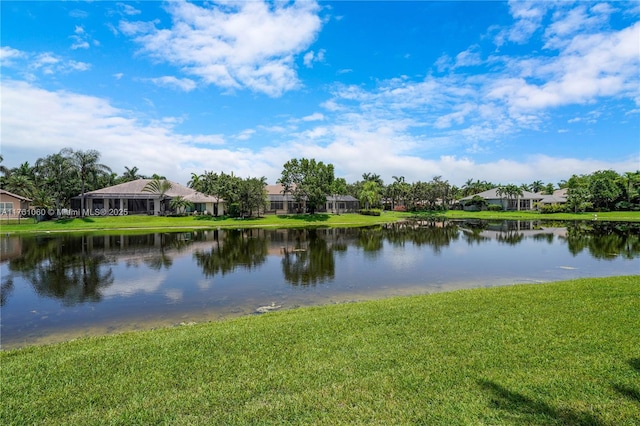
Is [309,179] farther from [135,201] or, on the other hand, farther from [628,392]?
[628,392]

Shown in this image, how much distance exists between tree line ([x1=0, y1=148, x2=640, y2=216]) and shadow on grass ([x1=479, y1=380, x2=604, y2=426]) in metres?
51.9

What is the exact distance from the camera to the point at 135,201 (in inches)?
2366

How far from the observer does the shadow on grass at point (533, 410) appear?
4.43 m

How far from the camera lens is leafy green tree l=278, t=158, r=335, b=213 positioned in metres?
61.0

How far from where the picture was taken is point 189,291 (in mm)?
14477

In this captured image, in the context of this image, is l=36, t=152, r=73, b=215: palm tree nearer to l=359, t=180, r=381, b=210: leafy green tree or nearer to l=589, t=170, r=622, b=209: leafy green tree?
l=359, t=180, r=381, b=210: leafy green tree

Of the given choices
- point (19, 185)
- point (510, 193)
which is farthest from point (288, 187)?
point (510, 193)

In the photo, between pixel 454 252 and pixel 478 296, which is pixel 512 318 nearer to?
pixel 478 296

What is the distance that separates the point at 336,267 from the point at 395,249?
8476 mm

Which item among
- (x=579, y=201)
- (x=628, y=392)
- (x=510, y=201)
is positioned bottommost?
(x=628, y=392)

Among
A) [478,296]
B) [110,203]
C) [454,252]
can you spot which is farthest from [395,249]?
[110,203]

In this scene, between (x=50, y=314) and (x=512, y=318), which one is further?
(x=50, y=314)

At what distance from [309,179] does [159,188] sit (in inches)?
981

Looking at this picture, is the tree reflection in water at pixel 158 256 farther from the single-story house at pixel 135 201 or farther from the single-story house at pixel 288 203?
the single-story house at pixel 288 203
